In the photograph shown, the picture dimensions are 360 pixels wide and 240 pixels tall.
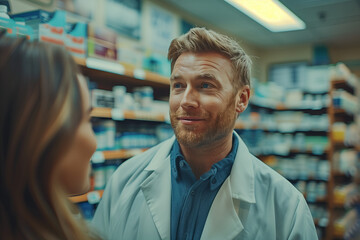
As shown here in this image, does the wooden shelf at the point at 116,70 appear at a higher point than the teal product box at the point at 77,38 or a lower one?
lower

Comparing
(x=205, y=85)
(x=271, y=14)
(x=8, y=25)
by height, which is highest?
(x=271, y=14)

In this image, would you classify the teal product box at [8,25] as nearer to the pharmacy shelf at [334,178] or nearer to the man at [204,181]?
the man at [204,181]

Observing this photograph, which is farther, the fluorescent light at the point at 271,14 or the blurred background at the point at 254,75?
the fluorescent light at the point at 271,14

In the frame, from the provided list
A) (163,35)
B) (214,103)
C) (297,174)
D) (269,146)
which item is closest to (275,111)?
(269,146)

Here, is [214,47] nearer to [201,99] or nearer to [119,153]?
[201,99]

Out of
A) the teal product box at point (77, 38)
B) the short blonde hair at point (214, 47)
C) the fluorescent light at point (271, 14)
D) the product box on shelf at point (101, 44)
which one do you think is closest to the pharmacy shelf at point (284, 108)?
the fluorescent light at point (271, 14)

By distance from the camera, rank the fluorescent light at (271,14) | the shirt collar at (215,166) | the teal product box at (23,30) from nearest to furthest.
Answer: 1. the shirt collar at (215,166)
2. the teal product box at (23,30)
3. the fluorescent light at (271,14)

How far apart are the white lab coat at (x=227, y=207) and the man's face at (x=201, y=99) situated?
0.70 ft

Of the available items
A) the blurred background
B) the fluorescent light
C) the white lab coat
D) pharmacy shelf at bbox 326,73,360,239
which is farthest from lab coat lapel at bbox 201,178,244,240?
pharmacy shelf at bbox 326,73,360,239

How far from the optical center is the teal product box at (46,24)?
204 cm

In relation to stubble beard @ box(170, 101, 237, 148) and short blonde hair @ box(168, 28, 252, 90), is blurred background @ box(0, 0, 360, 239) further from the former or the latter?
stubble beard @ box(170, 101, 237, 148)

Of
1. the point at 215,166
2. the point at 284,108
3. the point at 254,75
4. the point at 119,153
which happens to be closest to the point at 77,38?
the point at 119,153

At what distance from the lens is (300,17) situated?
5395mm

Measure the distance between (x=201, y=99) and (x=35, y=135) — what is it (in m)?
0.86
